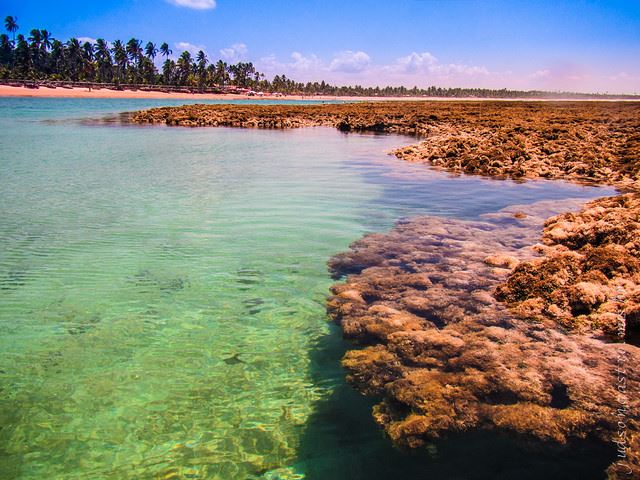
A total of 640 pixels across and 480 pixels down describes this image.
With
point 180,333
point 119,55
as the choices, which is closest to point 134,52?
point 119,55

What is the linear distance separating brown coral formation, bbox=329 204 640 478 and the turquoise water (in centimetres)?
41

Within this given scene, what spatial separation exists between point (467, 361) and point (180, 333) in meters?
3.95

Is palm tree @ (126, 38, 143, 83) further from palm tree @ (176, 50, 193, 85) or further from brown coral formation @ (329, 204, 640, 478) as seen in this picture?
brown coral formation @ (329, 204, 640, 478)

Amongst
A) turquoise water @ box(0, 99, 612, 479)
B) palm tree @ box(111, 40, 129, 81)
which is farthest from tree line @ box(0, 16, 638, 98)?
turquoise water @ box(0, 99, 612, 479)

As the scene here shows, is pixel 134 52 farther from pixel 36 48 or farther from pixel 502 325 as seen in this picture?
pixel 502 325

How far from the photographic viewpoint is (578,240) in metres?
9.04

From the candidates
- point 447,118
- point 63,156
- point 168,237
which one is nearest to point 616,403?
point 168,237

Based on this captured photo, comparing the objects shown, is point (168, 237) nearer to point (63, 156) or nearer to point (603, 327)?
point (603, 327)

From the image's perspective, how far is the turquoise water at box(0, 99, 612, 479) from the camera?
157 inches

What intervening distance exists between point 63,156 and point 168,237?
15.5 meters

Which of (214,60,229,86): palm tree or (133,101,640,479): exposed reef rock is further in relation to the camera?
(214,60,229,86): palm tree

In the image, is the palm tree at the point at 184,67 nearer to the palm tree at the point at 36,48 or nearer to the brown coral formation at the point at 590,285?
the palm tree at the point at 36,48

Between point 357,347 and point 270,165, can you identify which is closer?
point 357,347

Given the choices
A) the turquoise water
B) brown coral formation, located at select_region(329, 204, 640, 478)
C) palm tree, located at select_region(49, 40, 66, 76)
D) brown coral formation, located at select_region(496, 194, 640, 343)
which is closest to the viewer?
the turquoise water
